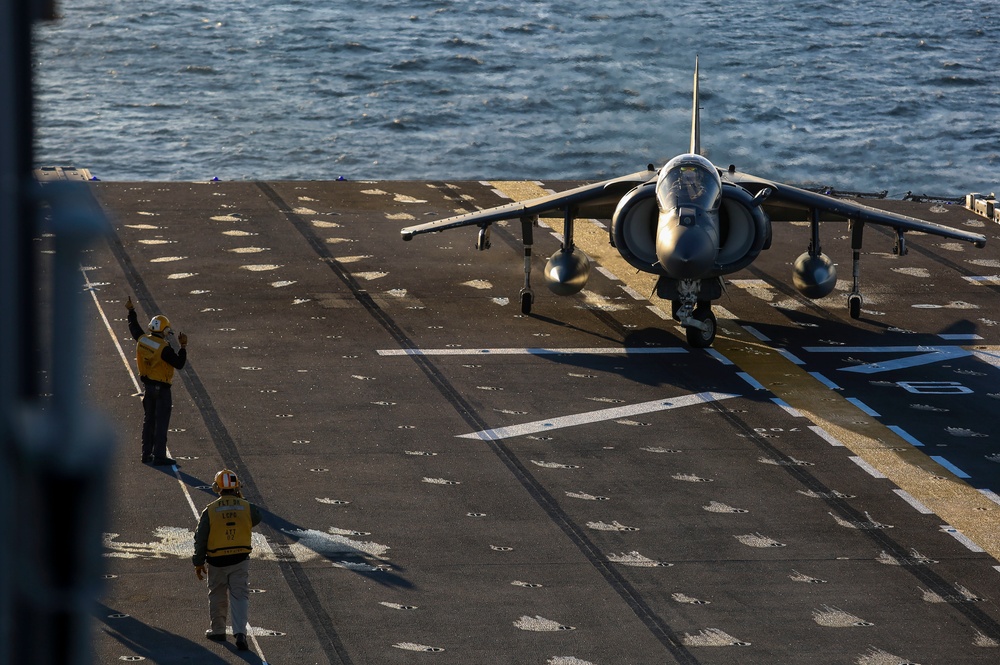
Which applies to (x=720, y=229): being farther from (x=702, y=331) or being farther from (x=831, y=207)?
(x=831, y=207)

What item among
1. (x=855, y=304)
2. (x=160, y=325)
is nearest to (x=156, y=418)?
(x=160, y=325)

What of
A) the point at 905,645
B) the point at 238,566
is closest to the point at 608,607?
the point at 905,645

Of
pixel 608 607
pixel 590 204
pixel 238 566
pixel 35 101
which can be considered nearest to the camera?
pixel 35 101

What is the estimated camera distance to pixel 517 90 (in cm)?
8019

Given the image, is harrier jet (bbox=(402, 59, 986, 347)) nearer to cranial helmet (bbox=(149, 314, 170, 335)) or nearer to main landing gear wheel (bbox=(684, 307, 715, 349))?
main landing gear wheel (bbox=(684, 307, 715, 349))

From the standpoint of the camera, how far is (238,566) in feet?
45.3

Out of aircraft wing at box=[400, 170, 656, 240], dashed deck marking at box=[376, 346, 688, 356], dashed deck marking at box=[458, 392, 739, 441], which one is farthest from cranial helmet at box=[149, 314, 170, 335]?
aircraft wing at box=[400, 170, 656, 240]

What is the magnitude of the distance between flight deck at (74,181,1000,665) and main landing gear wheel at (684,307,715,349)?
0.25 meters

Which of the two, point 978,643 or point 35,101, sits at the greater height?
point 35,101

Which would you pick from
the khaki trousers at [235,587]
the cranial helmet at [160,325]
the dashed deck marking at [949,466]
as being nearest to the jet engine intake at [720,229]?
the dashed deck marking at [949,466]

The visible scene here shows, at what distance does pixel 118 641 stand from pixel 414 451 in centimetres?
673

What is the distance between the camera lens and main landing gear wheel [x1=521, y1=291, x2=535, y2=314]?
26.8m

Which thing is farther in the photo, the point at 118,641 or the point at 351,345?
the point at 351,345

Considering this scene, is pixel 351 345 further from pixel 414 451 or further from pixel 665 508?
pixel 665 508
